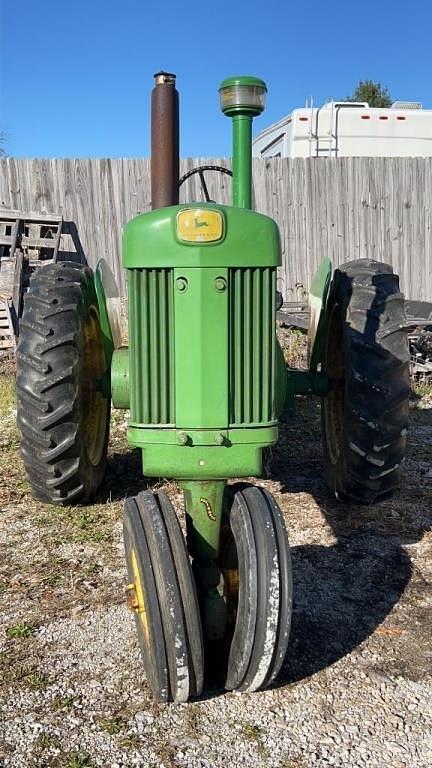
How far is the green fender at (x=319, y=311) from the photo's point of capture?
3.88 metres

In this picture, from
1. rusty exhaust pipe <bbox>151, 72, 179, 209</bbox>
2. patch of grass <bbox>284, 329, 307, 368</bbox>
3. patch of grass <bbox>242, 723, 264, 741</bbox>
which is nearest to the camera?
patch of grass <bbox>242, 723, 264, 741</bbox>

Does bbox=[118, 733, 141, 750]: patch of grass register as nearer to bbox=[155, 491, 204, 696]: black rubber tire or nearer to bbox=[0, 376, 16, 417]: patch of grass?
bbox=[155, 491, 204, 696]: black rubber tire

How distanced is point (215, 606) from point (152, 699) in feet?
1.18

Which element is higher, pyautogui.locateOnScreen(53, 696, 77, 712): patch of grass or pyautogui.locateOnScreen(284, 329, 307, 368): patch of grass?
pyautogui.locateOnScreen(284, 329, 307, 368): patch of grass

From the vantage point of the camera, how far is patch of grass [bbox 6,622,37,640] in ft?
9.42

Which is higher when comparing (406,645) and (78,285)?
(78,285)

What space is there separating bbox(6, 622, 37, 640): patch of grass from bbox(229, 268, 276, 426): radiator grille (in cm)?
119

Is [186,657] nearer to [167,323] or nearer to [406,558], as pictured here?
[167,323]

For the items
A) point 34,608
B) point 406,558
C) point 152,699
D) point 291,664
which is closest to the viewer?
point 152,699

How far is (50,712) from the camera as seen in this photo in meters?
2.39

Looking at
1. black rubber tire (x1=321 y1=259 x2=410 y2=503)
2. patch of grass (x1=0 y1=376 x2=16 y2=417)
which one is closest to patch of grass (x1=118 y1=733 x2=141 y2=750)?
black rubber tire (x1=321 y1=259 x2=410 y2=503)

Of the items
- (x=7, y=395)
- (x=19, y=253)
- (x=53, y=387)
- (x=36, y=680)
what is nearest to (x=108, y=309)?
(x=53, y=387)

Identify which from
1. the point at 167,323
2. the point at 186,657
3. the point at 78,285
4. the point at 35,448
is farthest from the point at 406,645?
the point at 78,285

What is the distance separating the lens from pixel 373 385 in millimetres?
3441
